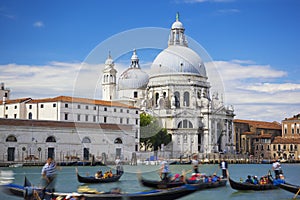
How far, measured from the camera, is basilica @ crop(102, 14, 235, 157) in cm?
7000

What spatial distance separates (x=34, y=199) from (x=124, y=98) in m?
62.5

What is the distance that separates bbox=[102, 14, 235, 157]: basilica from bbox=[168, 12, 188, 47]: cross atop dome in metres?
0.44

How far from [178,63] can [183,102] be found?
17.2 ft

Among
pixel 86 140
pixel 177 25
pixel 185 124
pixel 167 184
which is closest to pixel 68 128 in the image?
pixel 86 140

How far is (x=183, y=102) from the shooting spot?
243 ft

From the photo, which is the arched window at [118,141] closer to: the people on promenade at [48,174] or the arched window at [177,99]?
the arched window at [177,99]

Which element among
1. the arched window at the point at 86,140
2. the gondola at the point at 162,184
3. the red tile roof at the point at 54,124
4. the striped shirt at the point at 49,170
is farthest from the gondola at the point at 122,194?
the arched window at the point at 86,140

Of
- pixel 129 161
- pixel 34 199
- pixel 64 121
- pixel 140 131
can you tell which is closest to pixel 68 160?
pixel 64 121

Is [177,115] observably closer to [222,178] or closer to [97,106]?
[97,106]

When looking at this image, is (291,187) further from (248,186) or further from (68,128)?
(68,128)

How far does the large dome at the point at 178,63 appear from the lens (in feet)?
235

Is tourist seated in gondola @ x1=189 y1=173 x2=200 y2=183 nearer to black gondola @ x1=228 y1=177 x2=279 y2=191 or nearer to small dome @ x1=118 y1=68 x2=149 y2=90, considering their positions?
black gondola @ x1=228 y1=177 x2=279 y2=191

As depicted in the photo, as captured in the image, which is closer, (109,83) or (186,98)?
(109,83)

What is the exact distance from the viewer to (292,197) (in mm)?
22312
